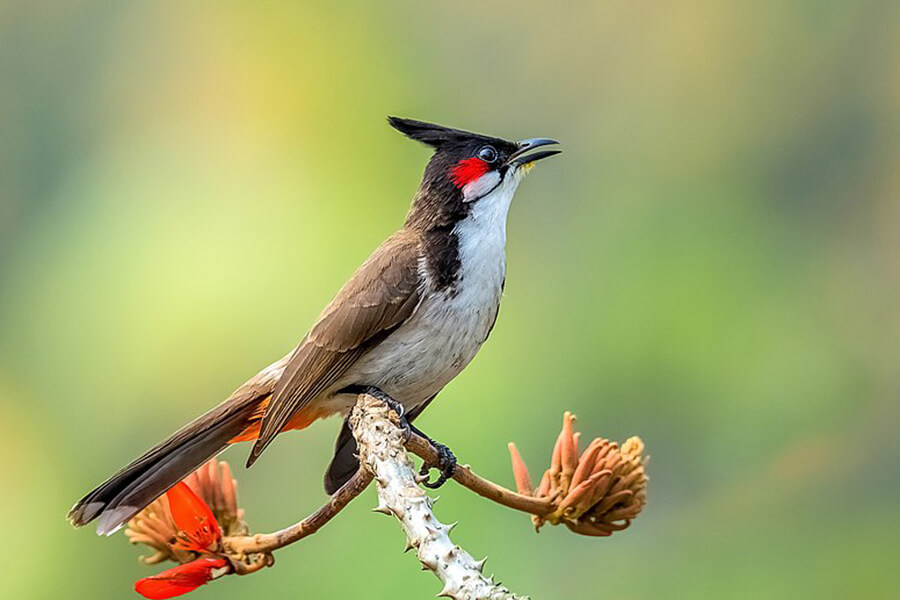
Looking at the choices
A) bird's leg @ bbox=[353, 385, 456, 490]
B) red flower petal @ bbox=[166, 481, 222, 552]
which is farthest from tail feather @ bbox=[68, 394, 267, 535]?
bird's leg @ bbox=[353, 385, 456, 490]

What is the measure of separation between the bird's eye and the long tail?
0.47m

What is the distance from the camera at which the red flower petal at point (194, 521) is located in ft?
3.30

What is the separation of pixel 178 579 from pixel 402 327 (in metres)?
0.47

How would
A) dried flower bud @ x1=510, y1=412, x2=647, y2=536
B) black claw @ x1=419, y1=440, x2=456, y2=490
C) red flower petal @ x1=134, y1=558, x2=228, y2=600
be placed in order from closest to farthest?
1. red flower petal @ x1=134, y1=558, x2=228, y2=600
2. dried flower bud @ x1=510, y1=412, x2=647, y2=536
3. black claw @ x1=419, y1=440, x2=456, y2=490

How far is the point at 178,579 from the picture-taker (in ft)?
3.14

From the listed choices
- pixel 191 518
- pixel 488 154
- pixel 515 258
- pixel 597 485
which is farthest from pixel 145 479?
pixel 515 258

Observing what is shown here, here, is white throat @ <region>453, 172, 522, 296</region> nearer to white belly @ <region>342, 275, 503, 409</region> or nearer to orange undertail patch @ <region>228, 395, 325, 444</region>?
white belly @ <region>342, 275, 503, 409</region>

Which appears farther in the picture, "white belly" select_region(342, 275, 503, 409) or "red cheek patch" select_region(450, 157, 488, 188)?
"red cheek patch" select_region(450, 157, 488, 188)

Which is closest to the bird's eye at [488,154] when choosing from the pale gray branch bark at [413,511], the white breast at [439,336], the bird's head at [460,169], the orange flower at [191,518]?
the bird's head at [460,169]

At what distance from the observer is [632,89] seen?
229 cm

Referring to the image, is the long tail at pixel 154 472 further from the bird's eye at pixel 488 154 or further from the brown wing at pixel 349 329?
the bird's eye at pixel 488 154

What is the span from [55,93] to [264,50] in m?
0.47

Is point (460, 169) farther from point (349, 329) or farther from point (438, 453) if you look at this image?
point (438, 453)

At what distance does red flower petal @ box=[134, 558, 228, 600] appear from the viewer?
3.10 ft
